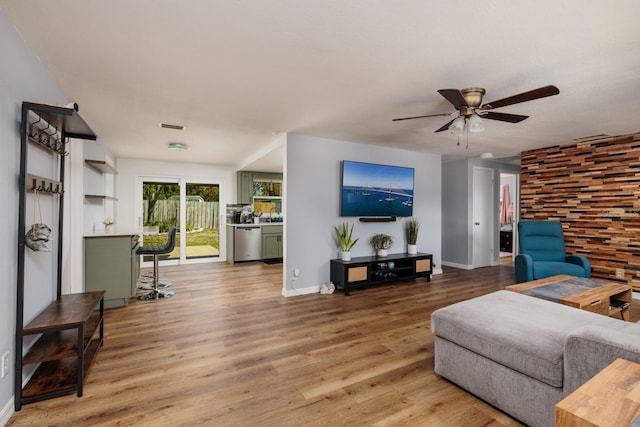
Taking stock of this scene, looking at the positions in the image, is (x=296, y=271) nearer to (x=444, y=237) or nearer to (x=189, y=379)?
(x=189, y=379)

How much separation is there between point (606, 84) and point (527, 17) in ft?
4.96

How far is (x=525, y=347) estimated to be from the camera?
169cm

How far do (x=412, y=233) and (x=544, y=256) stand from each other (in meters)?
1.85

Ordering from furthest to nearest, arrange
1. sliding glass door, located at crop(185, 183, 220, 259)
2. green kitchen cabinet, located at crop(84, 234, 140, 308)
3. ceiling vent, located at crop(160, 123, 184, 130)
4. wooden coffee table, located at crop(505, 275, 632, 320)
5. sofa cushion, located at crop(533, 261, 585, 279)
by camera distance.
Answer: sliding glass door, located at crop(185, 183, 220, 259) < sofa cushion, located at crop(533, 261, 585, 279) < ceiling vent, located at crop(160, 123, 184, 130) < green kitchen cabinet, located at crop(84, 234, 140, 308) < wooden coffee table, located at crop(505, 275, 632, 320)

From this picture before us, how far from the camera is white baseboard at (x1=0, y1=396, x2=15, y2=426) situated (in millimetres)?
1691

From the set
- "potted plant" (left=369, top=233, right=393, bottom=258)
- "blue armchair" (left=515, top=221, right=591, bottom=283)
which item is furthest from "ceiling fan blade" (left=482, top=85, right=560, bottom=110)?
"potted plant" (left=369, top=233, right=393, bottom=258)

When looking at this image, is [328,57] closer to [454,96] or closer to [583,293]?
[454,96]

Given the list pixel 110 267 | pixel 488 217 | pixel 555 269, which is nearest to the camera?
pixel 110 267

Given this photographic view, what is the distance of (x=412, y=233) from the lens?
211 inches

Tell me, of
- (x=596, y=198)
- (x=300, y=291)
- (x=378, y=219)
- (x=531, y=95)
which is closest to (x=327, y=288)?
(x=300, y=291)

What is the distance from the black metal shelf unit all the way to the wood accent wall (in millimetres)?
6182

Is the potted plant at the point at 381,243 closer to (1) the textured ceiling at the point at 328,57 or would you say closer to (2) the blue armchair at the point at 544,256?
(2) the blue armchair at the point at 544,256

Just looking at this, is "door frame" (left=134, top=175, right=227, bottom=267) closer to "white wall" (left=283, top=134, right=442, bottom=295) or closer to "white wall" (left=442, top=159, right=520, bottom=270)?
"white wall" (left=283, top=134, right=442, bottom=295)

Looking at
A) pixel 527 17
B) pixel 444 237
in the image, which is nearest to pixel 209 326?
pixel 527 17
